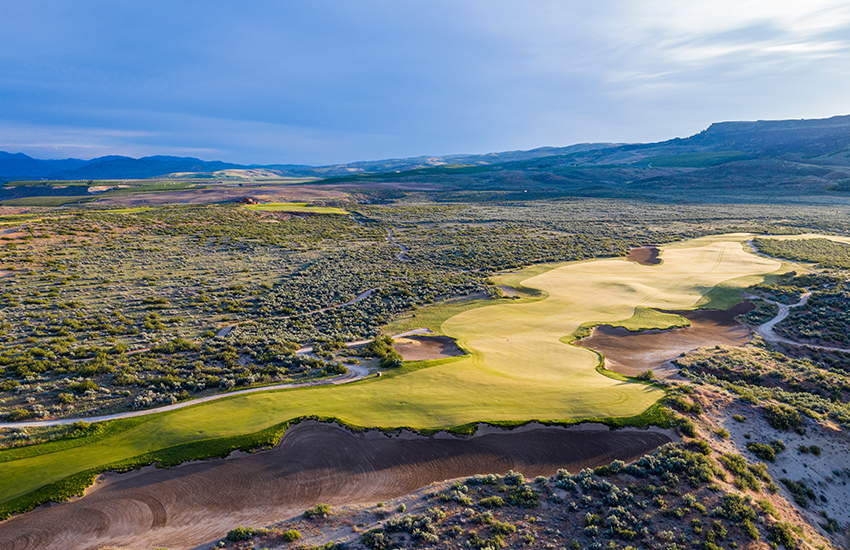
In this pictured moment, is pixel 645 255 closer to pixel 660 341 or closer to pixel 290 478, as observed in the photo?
pixel 660 341

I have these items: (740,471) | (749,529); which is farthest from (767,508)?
(740,471)

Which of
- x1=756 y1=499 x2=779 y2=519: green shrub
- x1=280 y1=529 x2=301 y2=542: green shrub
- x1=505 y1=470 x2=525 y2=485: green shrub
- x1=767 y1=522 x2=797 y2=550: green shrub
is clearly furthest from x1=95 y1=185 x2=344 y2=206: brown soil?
x1=767 y1=522 x2=797 y2=550: green shrub

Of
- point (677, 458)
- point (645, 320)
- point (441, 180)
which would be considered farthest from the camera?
point (441, 180)

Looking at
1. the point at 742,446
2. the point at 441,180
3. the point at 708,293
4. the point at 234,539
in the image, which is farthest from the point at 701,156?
the point at 234,539

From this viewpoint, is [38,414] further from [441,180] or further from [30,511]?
[441,180]

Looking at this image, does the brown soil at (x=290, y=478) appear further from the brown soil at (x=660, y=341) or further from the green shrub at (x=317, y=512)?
the brown soil at (x=660, y=341)

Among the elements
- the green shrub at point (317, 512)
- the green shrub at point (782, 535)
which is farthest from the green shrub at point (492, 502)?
the green shrub at point (782, 535)

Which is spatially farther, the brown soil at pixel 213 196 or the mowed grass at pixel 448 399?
the brown soil at pixel 213 196

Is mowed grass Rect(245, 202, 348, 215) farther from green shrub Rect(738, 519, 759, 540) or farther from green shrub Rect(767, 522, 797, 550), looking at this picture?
green shrub Rect(767, 522, 797, 550)
